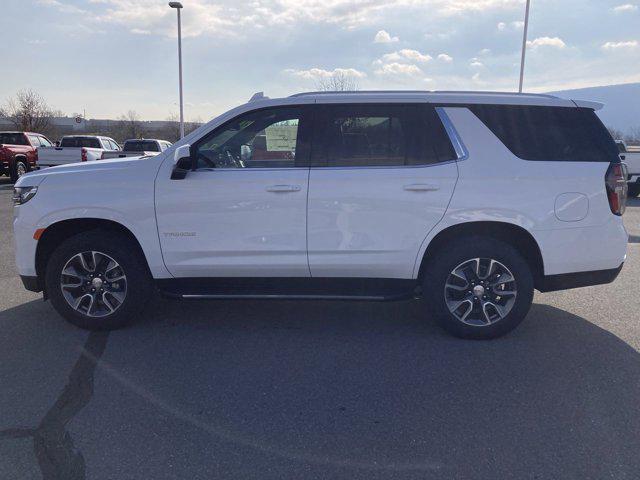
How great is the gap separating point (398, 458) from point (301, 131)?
2820 millimetres

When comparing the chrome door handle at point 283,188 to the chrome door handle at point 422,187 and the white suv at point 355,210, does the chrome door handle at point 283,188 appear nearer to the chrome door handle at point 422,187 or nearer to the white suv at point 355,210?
the white suv at point 355,210

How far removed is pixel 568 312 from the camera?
550 centimetres

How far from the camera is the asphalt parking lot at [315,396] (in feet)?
9.61

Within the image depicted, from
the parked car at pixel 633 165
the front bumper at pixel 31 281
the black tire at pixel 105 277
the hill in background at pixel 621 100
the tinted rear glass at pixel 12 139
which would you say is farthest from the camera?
the hill in background at pixel 621 100

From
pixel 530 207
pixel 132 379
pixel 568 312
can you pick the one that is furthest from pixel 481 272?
pixel 132 379

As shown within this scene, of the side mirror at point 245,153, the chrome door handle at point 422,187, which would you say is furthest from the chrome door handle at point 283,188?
the chrome door handle at point 422,187

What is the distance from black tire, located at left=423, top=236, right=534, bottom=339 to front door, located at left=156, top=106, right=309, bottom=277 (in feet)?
3.54

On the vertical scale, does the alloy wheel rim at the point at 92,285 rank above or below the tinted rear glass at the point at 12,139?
below

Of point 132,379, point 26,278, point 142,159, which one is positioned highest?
point 142,159

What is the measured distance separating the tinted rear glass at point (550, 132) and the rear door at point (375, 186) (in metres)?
0.48

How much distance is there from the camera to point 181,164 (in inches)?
182

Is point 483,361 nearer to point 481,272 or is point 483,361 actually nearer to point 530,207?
point 481,272

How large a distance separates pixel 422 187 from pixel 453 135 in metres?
0.55

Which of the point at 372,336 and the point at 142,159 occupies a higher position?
the point at 142,159
